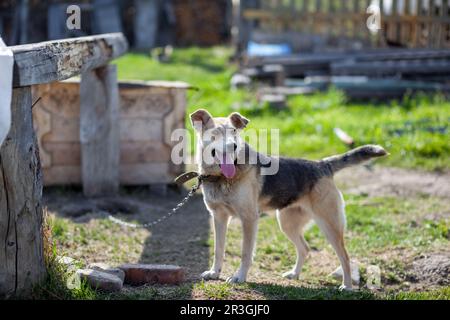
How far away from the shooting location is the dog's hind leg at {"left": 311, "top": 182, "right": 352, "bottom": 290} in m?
6.07

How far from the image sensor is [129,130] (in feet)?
30.2

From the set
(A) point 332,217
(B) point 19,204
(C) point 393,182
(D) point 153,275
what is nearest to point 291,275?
(A) point 332,217

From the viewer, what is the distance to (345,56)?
607 inches

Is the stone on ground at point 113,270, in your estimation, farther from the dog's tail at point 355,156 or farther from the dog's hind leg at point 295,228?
the dog's tail at point 355,156

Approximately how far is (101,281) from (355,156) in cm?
251

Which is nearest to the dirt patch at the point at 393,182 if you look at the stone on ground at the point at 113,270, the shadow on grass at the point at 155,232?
the shadow on grass at the point at 155,232

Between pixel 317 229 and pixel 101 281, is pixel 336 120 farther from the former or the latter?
pixel 101 281

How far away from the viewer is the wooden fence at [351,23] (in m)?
15.5

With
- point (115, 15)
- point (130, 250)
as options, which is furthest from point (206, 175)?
point (115, 15)

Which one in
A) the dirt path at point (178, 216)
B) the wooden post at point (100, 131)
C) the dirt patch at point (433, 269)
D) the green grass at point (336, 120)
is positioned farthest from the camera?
the green grass at point (336, 120)

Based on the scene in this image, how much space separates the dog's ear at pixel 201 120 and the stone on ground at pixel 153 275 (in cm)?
119

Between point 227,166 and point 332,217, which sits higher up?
point 227,166

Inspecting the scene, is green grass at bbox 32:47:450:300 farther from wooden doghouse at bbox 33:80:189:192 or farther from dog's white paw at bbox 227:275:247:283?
wooden doghouse at bbox 33:80:189:192

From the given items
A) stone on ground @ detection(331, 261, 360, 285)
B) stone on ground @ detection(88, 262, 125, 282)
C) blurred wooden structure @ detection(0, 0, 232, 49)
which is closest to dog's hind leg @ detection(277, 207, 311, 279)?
stone on ground @ detection(331, 261, 360, 285)
